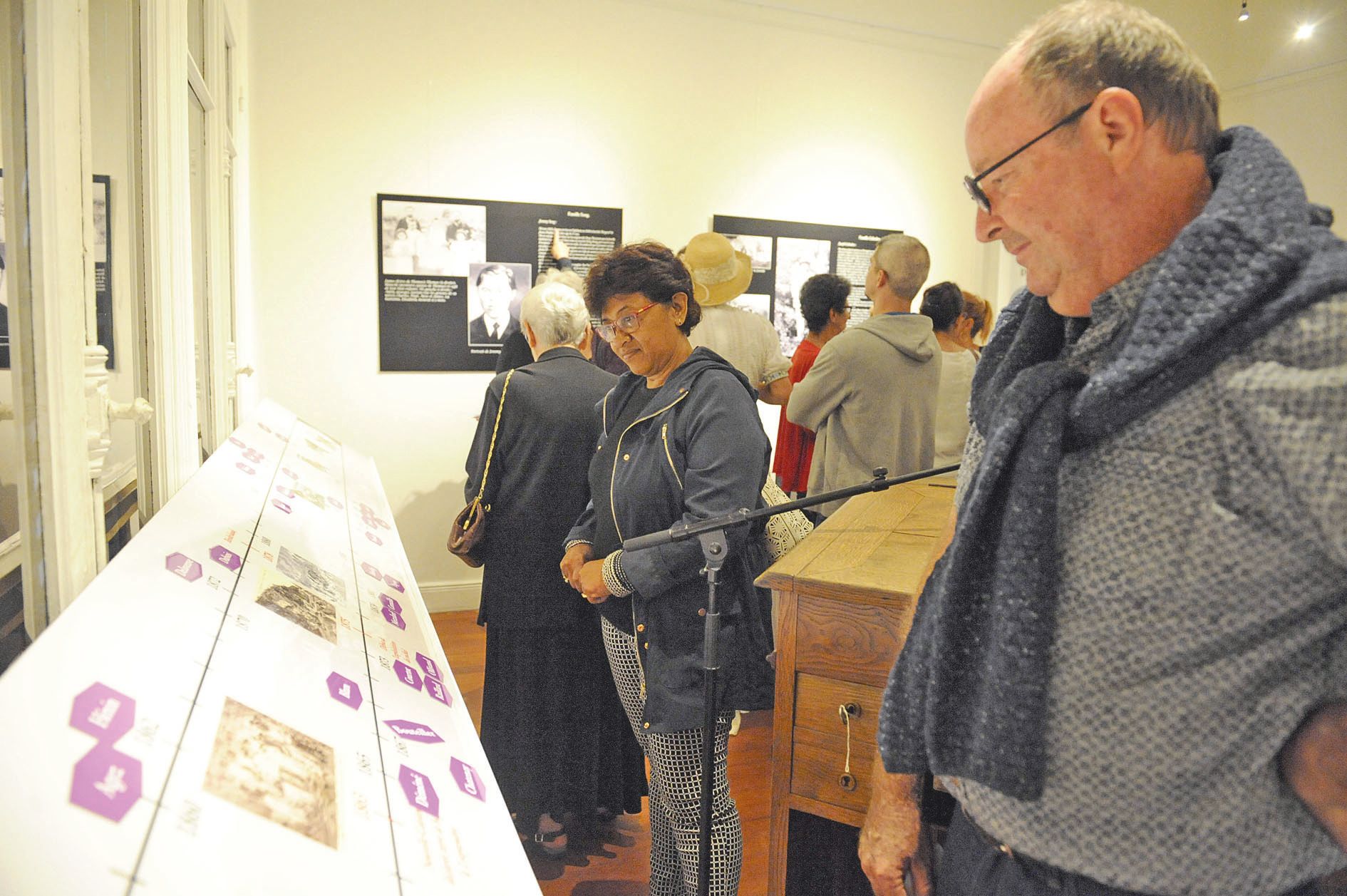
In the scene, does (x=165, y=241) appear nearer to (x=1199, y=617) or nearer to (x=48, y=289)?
(x=48, y=289)

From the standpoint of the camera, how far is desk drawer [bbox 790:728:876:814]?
183cm

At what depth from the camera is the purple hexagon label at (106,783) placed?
0.58m

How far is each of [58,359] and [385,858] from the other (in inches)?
26.3

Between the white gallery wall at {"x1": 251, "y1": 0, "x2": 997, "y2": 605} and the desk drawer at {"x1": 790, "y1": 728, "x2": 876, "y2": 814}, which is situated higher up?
the white gallery wall at {"x1": 251, "y1": 0, "x2": 997, "y2": 605}

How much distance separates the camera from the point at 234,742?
0.75m

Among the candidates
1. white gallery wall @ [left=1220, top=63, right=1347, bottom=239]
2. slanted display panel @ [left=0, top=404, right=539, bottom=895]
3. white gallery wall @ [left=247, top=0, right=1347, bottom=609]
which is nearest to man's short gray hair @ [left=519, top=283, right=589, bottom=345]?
slanted display panel @ [left=0, top=404, right=539, bottom=895]

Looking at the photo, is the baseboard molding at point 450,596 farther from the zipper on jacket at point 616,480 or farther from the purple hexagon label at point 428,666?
the purple hexagon label at point 428,666

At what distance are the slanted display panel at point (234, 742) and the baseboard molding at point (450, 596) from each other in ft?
12.4

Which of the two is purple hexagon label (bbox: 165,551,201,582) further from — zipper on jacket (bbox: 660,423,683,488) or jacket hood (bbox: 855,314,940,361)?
jacket hood (bbox: 855,314,940,361)

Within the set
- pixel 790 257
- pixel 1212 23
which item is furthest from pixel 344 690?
pixel 1212 23

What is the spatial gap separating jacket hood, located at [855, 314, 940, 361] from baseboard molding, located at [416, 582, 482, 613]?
2.90 m

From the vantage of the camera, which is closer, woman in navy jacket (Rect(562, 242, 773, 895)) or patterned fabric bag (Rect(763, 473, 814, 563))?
woman in navy jacket (Rect(562, 242, 773, 895))

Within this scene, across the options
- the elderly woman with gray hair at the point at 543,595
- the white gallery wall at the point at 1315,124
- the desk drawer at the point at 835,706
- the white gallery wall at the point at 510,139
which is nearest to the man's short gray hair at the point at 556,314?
the elderly woman with gray hair at the point at 543,595

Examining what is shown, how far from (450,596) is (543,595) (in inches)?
100
